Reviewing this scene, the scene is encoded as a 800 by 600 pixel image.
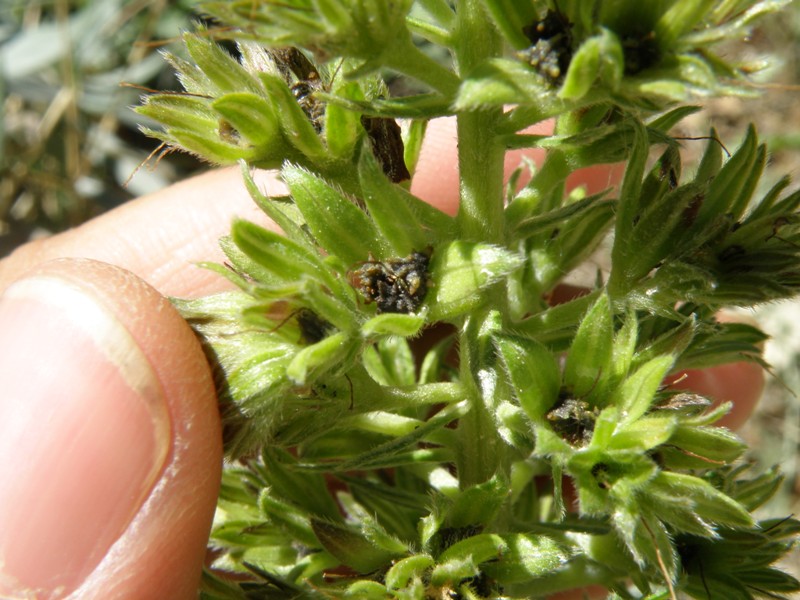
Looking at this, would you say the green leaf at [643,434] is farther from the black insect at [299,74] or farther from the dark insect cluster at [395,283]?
the black insect at [299,74]

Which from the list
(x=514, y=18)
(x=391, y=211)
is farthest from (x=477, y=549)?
(x=514, y=18)

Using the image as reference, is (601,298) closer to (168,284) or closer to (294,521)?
(294,521)

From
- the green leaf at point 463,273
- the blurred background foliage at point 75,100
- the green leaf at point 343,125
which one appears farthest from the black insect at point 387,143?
the blurred background foliage at point 75,100

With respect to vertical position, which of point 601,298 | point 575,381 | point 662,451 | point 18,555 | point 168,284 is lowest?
point 168,284

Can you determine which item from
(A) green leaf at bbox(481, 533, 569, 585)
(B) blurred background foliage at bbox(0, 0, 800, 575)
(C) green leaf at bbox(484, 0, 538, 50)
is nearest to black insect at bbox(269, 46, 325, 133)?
(C) green leaf at bbox(484, 0, 538, 50)

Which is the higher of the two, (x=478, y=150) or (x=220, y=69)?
(x=220, y=69)

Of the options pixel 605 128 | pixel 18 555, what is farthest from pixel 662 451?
pixel 18 555

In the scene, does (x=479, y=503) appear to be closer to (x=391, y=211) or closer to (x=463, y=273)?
(x=463, y=273)
